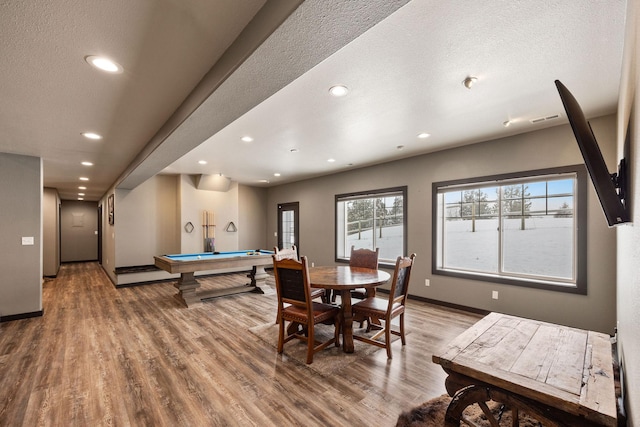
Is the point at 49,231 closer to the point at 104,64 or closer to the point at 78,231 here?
the point at 78,231

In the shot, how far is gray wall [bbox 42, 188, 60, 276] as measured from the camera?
292 inches

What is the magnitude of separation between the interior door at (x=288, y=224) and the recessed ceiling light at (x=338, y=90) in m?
5.36

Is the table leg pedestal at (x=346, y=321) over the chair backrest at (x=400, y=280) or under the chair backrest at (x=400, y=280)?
under

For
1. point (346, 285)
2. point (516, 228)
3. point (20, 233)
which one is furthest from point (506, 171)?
point (20, 233)

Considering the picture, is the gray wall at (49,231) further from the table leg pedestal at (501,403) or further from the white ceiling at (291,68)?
the table leg pedestal at (501,403)

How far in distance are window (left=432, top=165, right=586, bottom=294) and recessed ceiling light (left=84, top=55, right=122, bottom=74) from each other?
443cm

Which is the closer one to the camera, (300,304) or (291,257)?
(300,304)

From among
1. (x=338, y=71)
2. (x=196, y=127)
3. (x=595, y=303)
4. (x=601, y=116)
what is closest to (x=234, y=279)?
(x=196, y=127)

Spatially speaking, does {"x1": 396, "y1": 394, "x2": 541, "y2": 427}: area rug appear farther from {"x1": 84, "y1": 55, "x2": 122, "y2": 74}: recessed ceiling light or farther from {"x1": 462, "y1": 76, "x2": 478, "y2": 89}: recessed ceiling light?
{"x1": 84, "y1": 55, "x2": 122, "y2": 74}: recessed ceiling light

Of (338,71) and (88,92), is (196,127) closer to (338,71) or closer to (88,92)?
(88,92)

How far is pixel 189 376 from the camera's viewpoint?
2514mm

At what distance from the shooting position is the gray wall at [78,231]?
10453 mm

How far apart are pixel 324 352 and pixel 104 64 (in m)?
3.14

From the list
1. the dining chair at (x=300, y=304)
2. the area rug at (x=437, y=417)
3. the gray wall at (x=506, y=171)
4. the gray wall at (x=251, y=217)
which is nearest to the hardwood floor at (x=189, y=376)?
the area rug at (x=437, y=417)
